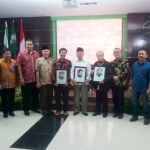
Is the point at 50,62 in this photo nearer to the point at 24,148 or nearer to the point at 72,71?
the point at 72,71

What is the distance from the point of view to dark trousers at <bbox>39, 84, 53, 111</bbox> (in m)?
3.69

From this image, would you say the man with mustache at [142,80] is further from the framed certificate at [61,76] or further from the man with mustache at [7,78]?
the man with mustache at [7,78]

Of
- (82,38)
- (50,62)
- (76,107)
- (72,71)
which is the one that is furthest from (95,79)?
(82,38)

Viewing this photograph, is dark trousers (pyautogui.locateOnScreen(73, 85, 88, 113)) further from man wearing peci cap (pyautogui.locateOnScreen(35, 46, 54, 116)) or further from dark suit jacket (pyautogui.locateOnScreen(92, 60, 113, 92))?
man wearing peci cap (pyautogui.locateOnScreen(35, 46, 54, 116))

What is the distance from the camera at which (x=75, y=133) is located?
9.34 feet

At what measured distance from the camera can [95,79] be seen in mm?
3562

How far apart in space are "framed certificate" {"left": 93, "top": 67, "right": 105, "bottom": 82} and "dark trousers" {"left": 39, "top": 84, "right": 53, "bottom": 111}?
0.90m

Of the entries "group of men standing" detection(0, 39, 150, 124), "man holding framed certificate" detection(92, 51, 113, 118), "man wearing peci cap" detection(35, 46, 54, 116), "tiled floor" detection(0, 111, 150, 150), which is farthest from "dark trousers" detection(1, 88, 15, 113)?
"man holding framed certificate" detection(92, 51, 113, 118)

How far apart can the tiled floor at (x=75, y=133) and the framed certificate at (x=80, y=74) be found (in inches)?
28.7

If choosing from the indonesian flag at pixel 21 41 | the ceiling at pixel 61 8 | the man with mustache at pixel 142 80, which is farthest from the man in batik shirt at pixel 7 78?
the indonesian flag at pixel 21 41

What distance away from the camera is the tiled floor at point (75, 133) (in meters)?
2.46

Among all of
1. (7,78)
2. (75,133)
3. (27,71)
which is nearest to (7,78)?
(7,78)

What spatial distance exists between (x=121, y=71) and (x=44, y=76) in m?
1.46

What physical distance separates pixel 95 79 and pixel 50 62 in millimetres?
932
